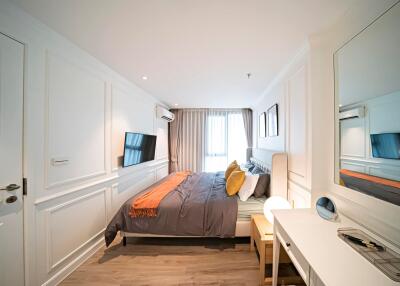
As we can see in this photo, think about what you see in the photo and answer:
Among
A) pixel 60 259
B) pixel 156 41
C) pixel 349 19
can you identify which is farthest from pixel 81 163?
pixel 349 19

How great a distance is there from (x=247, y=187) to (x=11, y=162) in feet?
8.17

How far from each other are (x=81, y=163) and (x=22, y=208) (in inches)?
25.5

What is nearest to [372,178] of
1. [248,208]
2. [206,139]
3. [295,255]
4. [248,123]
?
[295,255]

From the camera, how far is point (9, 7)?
4.02 ft

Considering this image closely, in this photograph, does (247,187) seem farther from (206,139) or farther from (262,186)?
(206,139)

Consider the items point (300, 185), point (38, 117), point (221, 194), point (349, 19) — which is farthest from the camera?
point (221, 194)

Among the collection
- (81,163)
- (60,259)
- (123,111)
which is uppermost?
(123,111)

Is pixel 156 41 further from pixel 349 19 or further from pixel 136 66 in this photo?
pixel 349 19

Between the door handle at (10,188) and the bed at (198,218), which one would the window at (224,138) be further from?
the door handle at (10,188)

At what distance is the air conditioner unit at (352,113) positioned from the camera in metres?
1.13

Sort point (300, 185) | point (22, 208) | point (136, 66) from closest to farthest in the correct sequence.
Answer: point (22, 208) < point (300, 185) < point (136, 66)

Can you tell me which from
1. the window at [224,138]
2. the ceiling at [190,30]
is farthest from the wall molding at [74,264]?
the window at [224,138]

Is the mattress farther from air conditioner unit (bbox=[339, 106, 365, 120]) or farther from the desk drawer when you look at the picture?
air conditioner unit (bbox=[339, 106, 365, 120])

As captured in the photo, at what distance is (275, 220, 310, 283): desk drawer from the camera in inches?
34.9
